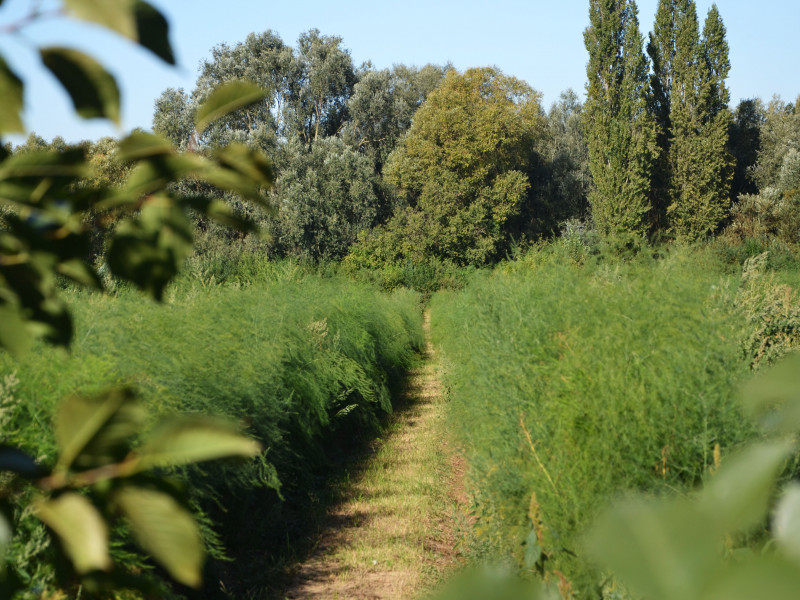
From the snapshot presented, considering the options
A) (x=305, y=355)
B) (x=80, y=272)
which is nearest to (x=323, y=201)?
(x=305, y=355)

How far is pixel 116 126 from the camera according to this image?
0.53m

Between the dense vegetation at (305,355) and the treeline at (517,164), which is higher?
the treeline at (517,164)

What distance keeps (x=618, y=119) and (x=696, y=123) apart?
11.4 feet

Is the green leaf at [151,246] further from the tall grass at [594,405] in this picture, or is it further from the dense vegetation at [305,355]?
the tall grass at [594,405]

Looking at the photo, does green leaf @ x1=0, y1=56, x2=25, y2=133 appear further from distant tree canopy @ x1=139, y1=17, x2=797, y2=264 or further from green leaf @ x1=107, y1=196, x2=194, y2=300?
distant tree canopy @ x1=139, y1=17, x2=797, y2=264

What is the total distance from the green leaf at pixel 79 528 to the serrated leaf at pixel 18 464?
0.05 m

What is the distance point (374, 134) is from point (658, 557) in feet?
114

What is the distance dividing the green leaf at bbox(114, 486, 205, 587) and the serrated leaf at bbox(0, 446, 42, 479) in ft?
0.27

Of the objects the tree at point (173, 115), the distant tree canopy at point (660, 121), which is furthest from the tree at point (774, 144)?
the tree at point (173, 115)

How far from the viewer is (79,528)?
43 centimetres

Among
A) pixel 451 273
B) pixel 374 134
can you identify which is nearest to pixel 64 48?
pixel 451 273

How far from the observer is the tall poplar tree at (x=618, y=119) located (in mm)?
27156

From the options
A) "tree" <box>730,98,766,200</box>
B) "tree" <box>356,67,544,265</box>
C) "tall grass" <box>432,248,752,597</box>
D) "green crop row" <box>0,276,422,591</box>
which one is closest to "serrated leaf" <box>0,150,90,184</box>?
"green crop row" <box>0,276,422,591</box>

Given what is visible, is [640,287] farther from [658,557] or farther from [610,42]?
[610,42]
